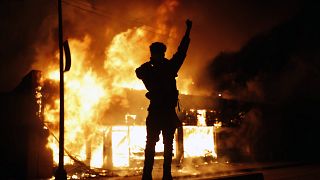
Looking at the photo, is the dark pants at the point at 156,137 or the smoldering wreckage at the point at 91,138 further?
the smoldering wreckage at the point at 91,138

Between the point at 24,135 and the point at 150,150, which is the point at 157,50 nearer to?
the point at 150,150

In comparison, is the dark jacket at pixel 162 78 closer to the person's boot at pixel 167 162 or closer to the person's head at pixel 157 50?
the person's head at pixel 157 50

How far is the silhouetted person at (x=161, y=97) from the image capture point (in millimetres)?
5273

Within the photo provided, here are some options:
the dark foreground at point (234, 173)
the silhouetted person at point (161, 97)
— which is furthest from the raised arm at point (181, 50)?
the dark foreground at point (234, 173)

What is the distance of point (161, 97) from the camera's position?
5371 mm

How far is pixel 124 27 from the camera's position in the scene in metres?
24.8

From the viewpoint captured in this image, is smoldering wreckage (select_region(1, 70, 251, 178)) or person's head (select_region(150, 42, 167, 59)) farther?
smoldering wreckage (select_region(1, 70, 251, 178))

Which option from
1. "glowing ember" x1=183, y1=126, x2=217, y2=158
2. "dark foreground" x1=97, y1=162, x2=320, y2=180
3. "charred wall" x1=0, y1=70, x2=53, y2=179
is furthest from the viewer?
"glowing ember" x1=183, y1=126, x2=217, y2=158

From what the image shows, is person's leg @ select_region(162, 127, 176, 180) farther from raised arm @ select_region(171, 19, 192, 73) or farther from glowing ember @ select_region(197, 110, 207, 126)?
glowing ember @ select_region(197, 110, 207, 126)

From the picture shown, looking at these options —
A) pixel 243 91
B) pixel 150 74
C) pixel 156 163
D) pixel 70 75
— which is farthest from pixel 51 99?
pixel 243 91

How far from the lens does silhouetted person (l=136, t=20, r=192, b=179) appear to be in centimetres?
527

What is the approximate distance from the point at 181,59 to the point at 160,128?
41.0 inches

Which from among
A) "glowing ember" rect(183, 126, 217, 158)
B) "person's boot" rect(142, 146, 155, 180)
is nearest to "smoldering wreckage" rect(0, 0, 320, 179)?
"glowing ember" rect(183, 126, 217, 158)

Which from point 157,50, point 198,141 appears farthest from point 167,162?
point 198,141
